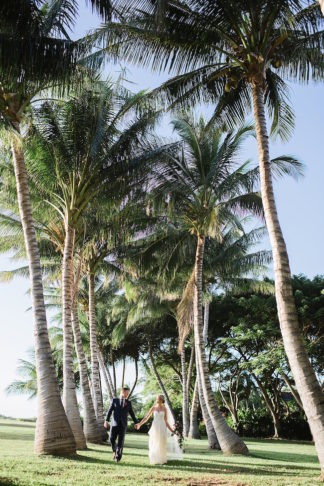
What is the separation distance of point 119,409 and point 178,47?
870 centimetres

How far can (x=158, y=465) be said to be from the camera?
11.3 m

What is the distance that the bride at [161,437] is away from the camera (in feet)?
38.4

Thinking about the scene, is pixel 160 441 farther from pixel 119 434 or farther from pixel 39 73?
pixel 39 73

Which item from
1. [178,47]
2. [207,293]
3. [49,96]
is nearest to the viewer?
[178,47]

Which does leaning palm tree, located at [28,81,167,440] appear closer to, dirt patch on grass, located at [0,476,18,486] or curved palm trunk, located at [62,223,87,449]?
curved palm trunk, located at [62,223,87,449]

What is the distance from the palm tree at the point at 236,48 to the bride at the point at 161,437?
4.60 meters

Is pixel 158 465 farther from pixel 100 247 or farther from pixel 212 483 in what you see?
pixel 100 247

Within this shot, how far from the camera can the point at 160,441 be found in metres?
11.8

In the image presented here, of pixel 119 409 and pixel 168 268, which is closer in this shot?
pixel 119 409

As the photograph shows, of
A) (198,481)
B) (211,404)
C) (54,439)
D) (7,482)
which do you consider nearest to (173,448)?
(54,439)

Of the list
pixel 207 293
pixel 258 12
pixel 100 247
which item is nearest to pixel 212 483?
pixel 258 12

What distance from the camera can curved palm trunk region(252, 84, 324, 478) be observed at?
8.09 m

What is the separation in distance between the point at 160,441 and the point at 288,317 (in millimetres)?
4819

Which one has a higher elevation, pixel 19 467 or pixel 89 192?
pixel 89 192
